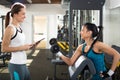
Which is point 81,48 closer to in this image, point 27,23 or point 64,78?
point 64,78

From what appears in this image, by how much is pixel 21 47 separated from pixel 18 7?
0.38m

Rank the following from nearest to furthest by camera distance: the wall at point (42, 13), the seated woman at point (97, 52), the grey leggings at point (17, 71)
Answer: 1. the grey leggings at point (17, 71)
2. the seated woman at point (97, 52)
3. the wall at point (42, 13)

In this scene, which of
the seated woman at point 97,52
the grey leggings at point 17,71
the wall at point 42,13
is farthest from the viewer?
the wall at point 42,13

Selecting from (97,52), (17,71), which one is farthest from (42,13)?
(17,71)

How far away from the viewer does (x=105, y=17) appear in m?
5.44

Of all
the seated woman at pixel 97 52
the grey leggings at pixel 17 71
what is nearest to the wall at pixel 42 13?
the seated woman at pixel 97 52

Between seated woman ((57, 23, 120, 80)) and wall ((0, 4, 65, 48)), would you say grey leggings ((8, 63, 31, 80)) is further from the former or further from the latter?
wall ((0, 4, 65, 48))

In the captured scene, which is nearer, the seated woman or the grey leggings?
the grey leggings

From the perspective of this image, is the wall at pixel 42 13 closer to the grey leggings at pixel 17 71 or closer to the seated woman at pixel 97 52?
the seated woman at pixel 97 52

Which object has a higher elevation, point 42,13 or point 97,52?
point 42,13

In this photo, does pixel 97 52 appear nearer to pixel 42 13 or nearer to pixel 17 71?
pixel 17 71

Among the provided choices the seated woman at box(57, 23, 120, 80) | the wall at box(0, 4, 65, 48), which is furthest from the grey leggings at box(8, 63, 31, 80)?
the wall at box(0, 4, 65, 48)

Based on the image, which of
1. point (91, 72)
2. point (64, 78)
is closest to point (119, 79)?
point (91, 72)

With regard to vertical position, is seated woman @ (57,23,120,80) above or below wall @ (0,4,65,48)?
below
